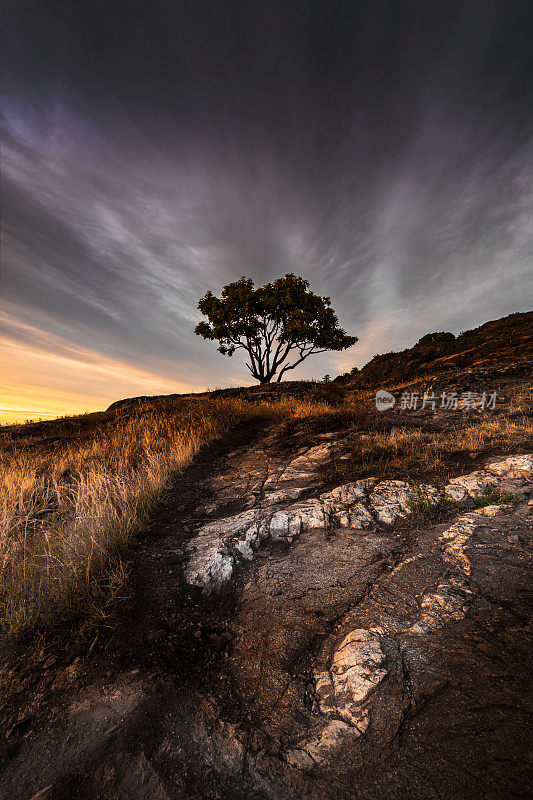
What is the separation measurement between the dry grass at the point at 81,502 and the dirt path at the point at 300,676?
0.39 meters

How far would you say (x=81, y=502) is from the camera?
161 inches

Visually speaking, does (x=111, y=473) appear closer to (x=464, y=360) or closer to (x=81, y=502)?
(x=81, y=502)

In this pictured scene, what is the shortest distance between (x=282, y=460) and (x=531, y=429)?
5173mm

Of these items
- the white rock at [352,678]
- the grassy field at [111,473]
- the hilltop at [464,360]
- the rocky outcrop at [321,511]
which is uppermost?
the hilltop at [464,360]

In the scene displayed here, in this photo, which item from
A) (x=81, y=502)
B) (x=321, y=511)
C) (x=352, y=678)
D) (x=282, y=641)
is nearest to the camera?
(x=352, y=678)

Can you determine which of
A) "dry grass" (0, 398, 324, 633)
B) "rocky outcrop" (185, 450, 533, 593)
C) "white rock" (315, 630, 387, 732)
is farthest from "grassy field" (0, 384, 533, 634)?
"white rock" (315, 630, 387, 732)

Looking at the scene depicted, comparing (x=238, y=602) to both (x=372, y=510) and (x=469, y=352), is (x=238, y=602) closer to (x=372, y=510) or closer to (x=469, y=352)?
(x=372, y=510)

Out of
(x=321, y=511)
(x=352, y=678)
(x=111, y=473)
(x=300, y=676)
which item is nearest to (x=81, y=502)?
(x=111, y=473)

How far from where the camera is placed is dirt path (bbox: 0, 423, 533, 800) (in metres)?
1.39

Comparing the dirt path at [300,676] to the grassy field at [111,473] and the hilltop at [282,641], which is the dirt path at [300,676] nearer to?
the hilltop at [282,641]

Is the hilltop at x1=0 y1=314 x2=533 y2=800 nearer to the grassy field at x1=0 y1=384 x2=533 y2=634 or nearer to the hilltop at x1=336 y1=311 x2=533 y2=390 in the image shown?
the grassy field at x1=0 y1=384 x2=533 y2=634

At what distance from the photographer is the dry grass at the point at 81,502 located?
8.53 feet

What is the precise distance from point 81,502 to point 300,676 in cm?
358

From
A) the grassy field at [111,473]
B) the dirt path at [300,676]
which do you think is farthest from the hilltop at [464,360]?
the dirt path at [300,676]
